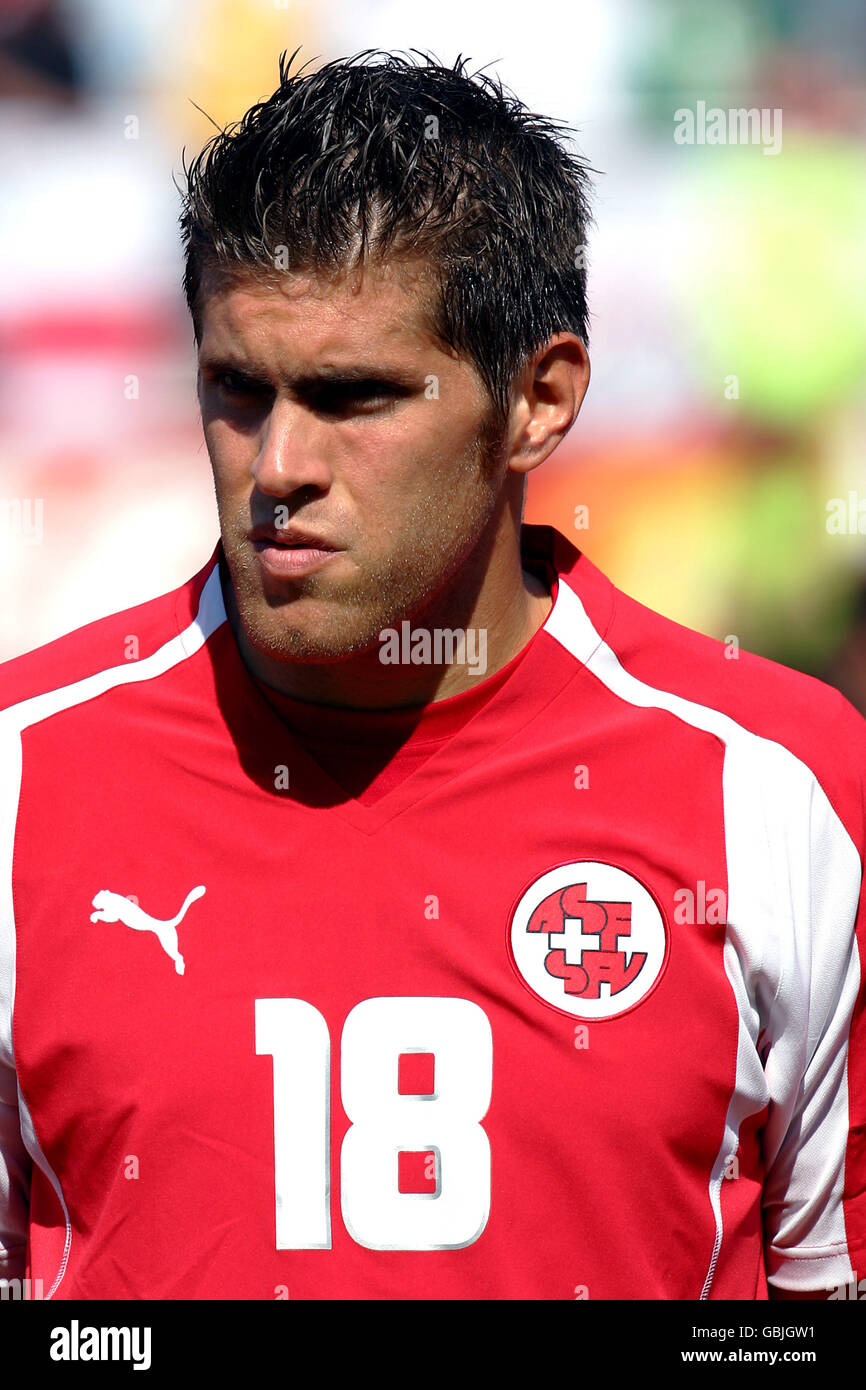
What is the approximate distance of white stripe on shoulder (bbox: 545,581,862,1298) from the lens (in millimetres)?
1917

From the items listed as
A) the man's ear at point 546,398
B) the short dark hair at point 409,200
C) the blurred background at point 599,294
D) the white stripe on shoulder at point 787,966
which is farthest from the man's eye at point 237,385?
the blurred background at point 599,294

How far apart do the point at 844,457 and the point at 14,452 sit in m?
2.61

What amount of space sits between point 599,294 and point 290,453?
301cm

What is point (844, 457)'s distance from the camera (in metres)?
4.86

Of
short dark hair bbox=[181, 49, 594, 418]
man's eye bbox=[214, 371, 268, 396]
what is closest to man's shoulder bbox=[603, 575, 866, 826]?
short dark hair bbox=[181, 49, 594, 418]

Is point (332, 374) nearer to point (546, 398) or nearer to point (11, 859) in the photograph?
point (546, 398)

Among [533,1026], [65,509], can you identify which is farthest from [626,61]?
[533,1026]

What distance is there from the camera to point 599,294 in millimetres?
4586

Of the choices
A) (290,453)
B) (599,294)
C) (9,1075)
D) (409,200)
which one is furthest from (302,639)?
(599,294)

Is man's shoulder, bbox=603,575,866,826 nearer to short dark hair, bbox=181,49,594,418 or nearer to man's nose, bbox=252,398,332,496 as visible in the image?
short dark hair, bbox=181,49,594,418

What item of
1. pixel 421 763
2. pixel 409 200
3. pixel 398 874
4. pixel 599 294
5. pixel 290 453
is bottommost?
pixel 398 874

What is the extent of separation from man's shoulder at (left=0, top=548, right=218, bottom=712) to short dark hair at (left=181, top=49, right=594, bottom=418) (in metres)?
0.39

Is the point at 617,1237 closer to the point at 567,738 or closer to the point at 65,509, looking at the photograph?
the point at 567,738

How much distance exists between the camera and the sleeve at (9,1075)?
191 cm
